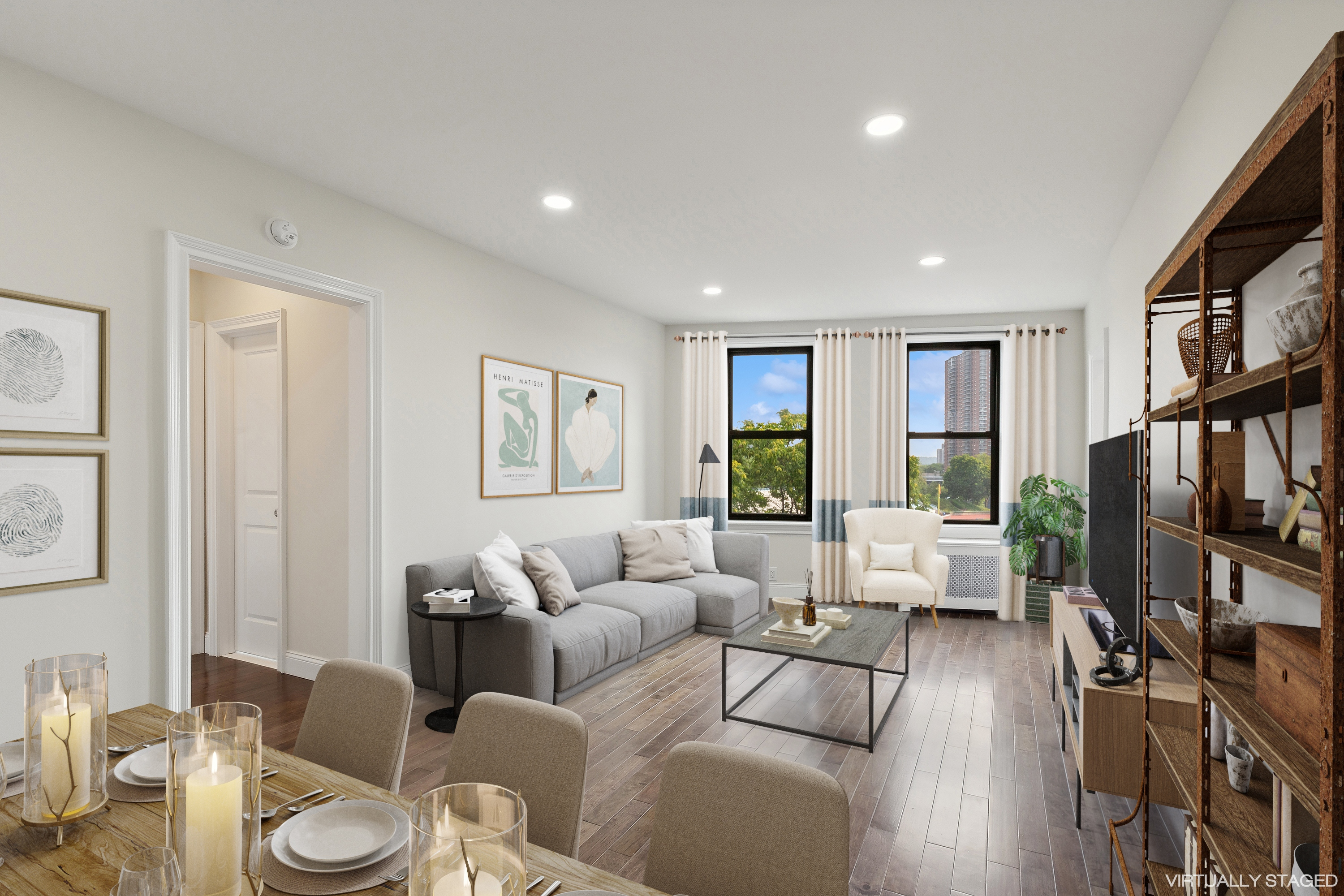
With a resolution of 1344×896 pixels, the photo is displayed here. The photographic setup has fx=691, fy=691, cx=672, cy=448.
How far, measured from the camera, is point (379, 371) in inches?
148

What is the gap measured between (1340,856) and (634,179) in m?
3.20

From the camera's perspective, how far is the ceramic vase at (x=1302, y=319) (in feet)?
3.67

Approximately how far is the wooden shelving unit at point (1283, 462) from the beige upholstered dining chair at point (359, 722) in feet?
5.19

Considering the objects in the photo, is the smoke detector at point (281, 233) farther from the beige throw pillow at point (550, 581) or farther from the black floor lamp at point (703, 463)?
the black floor lamp at point (703, 463)

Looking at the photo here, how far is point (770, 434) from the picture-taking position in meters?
6.84

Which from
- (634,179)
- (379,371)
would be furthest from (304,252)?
(634,179)

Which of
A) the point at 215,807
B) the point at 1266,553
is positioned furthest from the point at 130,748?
the point at 1266,553

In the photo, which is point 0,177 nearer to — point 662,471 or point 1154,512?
point 1154,512

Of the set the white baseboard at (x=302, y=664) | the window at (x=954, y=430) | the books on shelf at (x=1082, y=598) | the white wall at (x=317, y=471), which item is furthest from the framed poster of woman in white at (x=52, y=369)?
the window at (x=954, y=430)

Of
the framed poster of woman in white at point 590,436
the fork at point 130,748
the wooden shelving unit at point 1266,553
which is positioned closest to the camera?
the wooden shelving unit at point 1266,553

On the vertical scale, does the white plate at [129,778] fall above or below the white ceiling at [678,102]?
below

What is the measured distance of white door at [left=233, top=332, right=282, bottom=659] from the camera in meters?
4.32

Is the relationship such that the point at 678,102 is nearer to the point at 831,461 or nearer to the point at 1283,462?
the point at 1283,462

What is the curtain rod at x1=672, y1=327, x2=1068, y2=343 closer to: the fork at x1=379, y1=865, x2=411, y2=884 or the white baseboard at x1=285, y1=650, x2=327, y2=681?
the white baseboard at x1=285, y1=650, x2=327, y2=681
